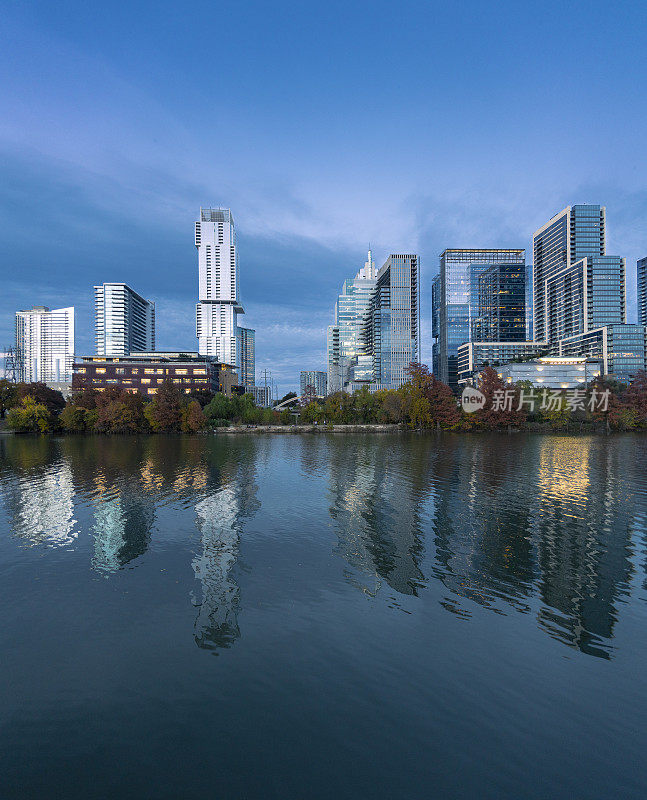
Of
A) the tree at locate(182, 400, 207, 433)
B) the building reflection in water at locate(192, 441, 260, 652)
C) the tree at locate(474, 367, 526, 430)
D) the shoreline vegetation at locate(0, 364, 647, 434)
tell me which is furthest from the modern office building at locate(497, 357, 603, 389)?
the building reflection in water at locate(192, 441, 260, 652)

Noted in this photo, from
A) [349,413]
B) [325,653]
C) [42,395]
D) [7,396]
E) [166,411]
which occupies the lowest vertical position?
[325,653]

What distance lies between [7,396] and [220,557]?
12610cm

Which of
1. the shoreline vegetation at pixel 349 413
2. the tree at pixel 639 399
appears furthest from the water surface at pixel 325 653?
the tree at pixel 639 399

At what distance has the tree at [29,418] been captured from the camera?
10091 cm

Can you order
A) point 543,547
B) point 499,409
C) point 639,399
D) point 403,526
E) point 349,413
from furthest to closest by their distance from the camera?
1. point 349,413
2. point 639,399
3. point 499,409
4. point 403,526
5. point 543,547

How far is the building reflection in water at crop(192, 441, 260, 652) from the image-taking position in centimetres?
1292

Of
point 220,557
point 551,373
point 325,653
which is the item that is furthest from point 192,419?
point 551,373

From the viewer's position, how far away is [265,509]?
2725 centimetres

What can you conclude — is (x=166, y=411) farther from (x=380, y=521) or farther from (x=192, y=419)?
(x=380, y=521)

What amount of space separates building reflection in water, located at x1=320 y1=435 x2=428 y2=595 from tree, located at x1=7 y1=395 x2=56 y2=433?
92.1m

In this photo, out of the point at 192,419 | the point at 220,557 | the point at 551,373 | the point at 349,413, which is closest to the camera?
the point at 220,557

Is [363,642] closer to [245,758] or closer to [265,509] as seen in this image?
[245,758]

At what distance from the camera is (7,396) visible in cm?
11338

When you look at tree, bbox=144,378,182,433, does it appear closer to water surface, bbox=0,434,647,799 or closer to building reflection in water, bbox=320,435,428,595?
building reflection in water, bbox=320,435,428,595
